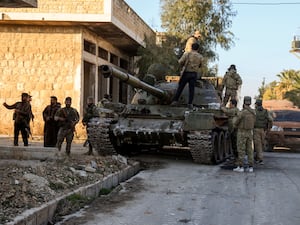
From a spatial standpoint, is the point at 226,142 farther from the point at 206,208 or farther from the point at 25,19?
the point at 25,19

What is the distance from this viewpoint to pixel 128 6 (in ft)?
67.0

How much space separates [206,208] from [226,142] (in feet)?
21.4

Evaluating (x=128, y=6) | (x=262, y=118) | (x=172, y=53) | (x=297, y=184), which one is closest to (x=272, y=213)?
(x=297, y=184)

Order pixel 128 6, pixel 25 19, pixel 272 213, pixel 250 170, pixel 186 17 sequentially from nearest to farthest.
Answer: pixel 272 213, pixel 250 170, pixel 25 19, pixel 128 6, pixel 186 17

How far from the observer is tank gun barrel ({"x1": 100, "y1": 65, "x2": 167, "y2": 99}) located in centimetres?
900

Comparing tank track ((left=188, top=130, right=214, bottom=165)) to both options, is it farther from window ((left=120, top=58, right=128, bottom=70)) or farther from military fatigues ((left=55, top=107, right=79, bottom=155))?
window ((left=120, top=58, right=128, bottom=70))

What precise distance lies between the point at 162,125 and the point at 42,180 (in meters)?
4.55

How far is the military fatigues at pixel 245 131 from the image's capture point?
1012 centimetres

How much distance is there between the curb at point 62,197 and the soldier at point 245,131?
2.20 meters

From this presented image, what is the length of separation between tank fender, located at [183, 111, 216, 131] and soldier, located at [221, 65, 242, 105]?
3610 mm

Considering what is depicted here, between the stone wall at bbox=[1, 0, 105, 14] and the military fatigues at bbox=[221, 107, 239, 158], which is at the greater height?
the stone wall at bbox=[1, 0, 105, 14]

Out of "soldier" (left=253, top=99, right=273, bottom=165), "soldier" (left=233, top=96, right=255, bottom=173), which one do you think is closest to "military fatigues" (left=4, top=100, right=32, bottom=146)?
"soldier" (left=233, top=96, right=255, bottom=173)

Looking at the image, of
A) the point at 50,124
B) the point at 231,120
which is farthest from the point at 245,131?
the point at 50,124

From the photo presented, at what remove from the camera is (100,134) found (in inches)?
424
